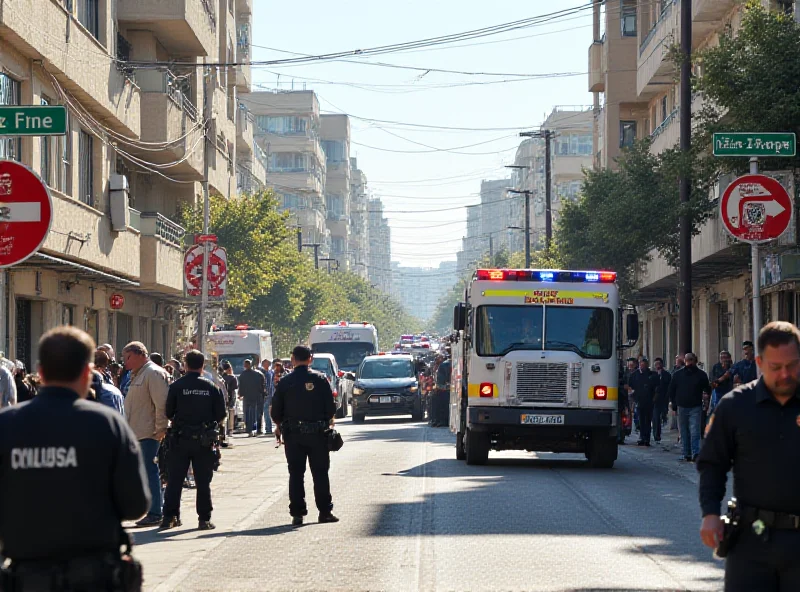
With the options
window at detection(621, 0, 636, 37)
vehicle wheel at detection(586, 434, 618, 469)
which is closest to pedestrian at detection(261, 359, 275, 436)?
vehicle wheel at detection(586, 434, 618, 469)

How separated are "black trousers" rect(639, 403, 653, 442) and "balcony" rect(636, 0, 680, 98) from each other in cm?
1454

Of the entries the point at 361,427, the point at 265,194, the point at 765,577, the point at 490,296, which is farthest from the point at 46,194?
the point at 265,194

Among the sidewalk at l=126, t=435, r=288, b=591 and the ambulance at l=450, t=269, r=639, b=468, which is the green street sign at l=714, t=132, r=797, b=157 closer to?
the ambulance at l=450, t=269, r=639, b=468

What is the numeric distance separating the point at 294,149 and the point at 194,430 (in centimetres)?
11968

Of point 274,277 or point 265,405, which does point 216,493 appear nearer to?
point 265,405

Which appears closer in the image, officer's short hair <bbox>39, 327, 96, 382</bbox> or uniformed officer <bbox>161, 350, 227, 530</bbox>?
officer's short hair <bbox>39, 327, 96, 382</bbox>

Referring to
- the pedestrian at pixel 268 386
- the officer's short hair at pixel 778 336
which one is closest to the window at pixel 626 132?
the pedestrian at pixel 268 386

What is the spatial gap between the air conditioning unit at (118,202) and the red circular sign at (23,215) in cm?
2230

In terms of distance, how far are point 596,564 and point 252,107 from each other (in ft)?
426

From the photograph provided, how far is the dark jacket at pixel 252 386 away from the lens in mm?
34344

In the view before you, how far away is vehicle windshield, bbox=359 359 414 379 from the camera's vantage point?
139 ft

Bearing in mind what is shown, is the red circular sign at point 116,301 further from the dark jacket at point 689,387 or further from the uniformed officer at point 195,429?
the uniformed officer at point 195,429

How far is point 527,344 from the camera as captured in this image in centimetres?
2222

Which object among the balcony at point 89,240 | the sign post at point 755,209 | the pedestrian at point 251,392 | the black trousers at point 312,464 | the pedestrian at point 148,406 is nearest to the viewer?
the pedestrian at point 148,406
